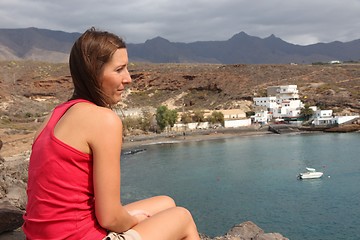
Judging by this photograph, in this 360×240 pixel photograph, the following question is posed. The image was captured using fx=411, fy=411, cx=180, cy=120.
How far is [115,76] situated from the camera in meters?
2.20

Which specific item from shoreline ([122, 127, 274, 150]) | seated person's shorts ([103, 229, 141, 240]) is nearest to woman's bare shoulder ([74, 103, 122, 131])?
seated person's shorts ([103, 229, 141, 240])

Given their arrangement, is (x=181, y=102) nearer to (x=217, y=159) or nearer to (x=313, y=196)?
(x=217, y=159)

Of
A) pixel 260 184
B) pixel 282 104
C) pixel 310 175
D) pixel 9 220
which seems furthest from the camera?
pixel 282 104

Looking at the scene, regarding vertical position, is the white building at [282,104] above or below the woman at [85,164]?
above

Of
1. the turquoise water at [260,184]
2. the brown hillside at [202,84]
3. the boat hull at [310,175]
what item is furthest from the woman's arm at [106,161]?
the brown hillside at [202,84]

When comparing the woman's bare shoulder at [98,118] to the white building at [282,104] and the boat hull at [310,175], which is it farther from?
the white building at [282,104]

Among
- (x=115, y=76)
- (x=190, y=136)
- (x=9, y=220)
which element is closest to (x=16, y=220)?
(x=9, y=220)

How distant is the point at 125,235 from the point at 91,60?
35.9 inches

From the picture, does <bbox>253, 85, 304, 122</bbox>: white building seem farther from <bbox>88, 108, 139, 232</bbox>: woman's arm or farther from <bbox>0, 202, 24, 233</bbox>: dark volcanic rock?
<bbox>88, 108, 139, 232</bbox>: woman's arm

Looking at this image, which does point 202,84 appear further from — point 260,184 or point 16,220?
point 16,220

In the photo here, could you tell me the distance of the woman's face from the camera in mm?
2170

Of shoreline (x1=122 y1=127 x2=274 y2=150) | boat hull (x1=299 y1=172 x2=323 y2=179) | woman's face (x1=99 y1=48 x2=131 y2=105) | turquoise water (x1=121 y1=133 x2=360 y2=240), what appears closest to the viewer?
woman's face (x1=99 y1=48 x2=131 y2=105)

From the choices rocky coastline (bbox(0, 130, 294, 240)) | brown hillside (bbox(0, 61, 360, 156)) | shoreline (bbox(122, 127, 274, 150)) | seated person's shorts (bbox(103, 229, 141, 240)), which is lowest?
shoreline (bbox(122, 127, 274, 150))

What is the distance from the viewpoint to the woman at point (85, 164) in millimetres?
1920
